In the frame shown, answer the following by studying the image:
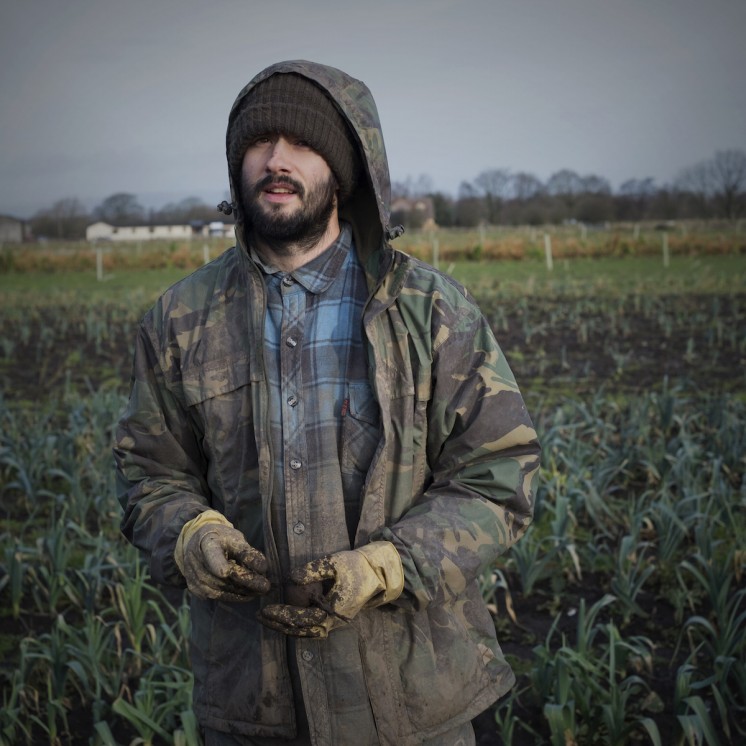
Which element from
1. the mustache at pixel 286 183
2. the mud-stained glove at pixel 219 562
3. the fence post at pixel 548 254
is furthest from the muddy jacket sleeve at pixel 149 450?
the fence post at pixel 548 254

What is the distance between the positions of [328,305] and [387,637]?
0.61m

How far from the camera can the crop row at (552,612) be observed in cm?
239

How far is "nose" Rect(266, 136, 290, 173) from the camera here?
159 centimetres

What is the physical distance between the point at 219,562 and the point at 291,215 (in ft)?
2.07

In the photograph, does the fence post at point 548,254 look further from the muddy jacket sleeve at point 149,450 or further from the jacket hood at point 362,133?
the muddy jacket sleeve at point 149,450

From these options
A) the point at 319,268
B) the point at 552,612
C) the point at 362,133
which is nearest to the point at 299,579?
the point at 319,268

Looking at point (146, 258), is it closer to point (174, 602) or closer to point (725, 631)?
point (174, 602)

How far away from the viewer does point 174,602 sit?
11.6 ft

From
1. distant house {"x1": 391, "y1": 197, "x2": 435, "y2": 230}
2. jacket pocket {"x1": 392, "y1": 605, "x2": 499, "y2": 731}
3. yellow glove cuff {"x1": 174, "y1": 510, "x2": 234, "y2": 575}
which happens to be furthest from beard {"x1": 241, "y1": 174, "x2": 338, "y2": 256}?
distant house {"x1": 391, "y1": 197, "x2": 435, "y2": 230}

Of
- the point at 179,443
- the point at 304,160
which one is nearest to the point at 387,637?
the point at 179,443

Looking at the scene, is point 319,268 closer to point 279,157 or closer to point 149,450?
point 279,157

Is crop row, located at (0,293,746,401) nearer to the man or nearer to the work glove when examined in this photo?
the man

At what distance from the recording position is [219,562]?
143cm

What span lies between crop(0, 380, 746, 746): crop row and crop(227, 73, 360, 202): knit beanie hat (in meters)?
1.43
